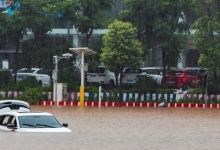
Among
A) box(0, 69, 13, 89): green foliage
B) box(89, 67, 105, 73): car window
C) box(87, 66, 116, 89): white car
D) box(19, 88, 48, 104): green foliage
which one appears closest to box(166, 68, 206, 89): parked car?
box(87, 66, 116, 89): white car

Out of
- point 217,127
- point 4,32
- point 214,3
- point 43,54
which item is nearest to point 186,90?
point 214,3

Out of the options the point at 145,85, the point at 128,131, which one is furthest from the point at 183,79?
the point at 128,131

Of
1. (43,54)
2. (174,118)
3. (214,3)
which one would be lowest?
(174,118)

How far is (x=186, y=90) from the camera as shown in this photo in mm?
43156

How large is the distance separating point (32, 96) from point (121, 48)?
242 inches

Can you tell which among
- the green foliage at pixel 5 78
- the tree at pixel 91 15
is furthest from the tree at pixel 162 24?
the green foliage at pixel 5 78

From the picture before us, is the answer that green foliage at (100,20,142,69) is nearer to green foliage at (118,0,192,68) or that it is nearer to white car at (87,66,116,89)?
green foliage at (118,0,192,68)

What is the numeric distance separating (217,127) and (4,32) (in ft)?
63.2

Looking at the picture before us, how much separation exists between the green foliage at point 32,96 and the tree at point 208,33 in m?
9.84

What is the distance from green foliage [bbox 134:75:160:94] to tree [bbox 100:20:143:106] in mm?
1742

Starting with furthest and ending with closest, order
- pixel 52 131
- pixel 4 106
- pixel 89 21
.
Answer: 1. pixel 89 21
2. pixel 4 106
3. pixel 52 131

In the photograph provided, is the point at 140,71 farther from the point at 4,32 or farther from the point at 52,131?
the point at 52,131

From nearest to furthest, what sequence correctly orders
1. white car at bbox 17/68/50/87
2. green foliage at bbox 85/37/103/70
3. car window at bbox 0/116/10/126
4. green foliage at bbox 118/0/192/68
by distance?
car window at bbox 0/116/10/126, green foliage at bbox 118/0/192/68, green foliage at bbox 85/37/103/70, white car at bbox 17/68/50/87

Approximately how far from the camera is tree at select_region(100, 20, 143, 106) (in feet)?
128
